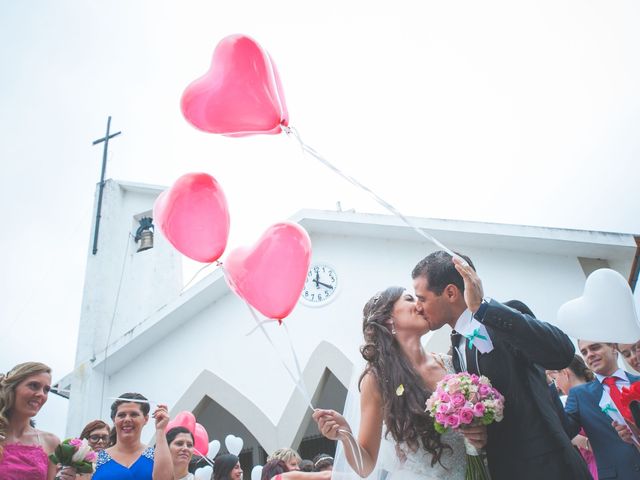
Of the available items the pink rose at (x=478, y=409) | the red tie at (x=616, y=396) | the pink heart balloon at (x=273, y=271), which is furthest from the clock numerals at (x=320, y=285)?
the pink rose at (x=478, y=409)

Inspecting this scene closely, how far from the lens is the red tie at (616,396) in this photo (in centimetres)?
273

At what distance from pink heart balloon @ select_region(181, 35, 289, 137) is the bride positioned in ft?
5.46

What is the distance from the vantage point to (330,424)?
2.51 metres

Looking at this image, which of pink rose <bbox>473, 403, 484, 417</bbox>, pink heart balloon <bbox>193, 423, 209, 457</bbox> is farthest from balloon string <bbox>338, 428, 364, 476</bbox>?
pink heart balloon <bbox>193, 423, 209, 457</bbox>

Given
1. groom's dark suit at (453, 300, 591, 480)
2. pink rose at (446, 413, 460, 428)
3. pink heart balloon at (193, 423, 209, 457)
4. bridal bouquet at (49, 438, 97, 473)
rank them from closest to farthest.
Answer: groom's dark suit at (453, 300, 591, 480)
pink rose at (446, 413, 460, 428)
bridal bouquet at (49, 438, 97, 473)
pink heart balloon at (193, 423, 209, 457)

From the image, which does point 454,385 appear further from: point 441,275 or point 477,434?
point 441,275

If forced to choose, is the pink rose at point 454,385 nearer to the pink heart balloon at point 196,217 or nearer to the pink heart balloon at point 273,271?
the pink heart balloon at point 273,271

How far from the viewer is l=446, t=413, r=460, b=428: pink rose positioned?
2207 mm

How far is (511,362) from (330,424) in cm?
93

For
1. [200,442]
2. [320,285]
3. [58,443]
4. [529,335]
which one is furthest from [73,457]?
[320,285]

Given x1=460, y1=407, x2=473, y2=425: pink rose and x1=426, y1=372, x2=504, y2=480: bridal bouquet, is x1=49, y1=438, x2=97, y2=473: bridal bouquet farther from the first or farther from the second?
x1=460, y1=407, x2=473, y2=425: pink rose

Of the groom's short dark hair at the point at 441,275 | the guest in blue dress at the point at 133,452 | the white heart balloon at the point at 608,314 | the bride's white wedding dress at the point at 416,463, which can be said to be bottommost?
the guest in blue dress at the point at 133,452

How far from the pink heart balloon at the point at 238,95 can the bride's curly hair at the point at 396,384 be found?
4.86 feet

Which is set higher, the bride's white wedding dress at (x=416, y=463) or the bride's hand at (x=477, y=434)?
the bride's hand at (x=477, y=434)
